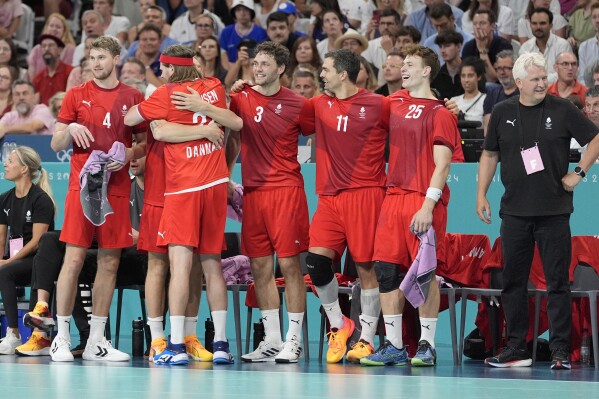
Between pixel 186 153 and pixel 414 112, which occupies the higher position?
pixel 414 112

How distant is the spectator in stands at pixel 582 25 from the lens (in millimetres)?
14500

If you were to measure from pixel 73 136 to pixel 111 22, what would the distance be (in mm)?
8125

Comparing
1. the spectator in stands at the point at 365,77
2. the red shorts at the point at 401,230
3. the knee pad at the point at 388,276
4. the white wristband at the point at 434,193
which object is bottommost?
the knee pad at the point at 388,276

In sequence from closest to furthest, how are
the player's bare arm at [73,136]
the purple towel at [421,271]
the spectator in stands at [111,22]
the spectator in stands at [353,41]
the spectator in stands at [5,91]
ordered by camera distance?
the purple towel at [421,271] → the player's bare arm at [73,136] → the spectator in stands at [353,41] → the spectator in stands at [5,91] → the spectator in stands at [111,22]

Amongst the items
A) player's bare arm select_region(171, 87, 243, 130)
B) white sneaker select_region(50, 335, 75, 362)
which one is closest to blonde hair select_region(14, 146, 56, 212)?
white sneaker select_region(50, 335, 75, 362)

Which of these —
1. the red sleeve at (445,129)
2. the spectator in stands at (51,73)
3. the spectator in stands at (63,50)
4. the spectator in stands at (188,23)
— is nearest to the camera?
the red sleeve at (445,129)

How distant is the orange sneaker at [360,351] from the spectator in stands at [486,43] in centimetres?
508

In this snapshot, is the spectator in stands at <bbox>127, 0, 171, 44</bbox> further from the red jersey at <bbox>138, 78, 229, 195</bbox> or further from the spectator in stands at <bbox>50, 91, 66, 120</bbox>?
the red jersey at <bbox>138, 78, 229, 195</bbox>

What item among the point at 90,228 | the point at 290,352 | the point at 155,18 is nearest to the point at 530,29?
the point at 155,18

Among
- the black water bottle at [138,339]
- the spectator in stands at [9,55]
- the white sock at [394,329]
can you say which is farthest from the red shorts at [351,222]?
the spectator in stands at [9,55]

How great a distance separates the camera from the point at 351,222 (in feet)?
31.1

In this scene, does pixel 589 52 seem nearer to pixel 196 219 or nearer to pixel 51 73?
pixel 196 219

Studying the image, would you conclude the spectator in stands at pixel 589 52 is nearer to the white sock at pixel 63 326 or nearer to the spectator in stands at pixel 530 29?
the spectator in stands at pixel 530 29

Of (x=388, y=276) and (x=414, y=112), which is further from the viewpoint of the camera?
(x=414, y=112)
